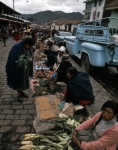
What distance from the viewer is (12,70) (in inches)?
157

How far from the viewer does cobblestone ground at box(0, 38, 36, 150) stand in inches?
112

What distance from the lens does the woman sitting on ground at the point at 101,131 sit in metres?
2.13

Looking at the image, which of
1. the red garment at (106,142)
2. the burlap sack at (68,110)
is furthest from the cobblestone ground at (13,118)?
the red garment at (106,142)

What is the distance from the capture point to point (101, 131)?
2387mm

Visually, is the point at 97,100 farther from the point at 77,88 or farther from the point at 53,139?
the point at 53,139

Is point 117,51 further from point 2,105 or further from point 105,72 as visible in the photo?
point 2,105

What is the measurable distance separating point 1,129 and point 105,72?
635 centimetres

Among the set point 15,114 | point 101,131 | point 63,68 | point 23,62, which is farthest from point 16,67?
point 101,131

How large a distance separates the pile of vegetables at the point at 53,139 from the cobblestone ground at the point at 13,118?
0.72 feet

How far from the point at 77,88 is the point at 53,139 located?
4.47 ft

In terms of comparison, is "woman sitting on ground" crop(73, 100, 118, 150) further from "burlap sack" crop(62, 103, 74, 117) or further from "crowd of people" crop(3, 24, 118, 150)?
"burlap sack" crop(62, 103, 74, 117)

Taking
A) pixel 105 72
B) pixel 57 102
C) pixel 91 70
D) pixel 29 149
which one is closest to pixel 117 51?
pixel 91 70

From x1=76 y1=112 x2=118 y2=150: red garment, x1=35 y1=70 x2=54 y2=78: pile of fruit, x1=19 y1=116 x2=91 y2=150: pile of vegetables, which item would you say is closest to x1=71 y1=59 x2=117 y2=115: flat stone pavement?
x1=19 y1=116 x2=91 y2=150: pile of vegetables

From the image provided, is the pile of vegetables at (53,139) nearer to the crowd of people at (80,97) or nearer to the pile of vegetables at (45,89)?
the crowd of people at (80,97)
